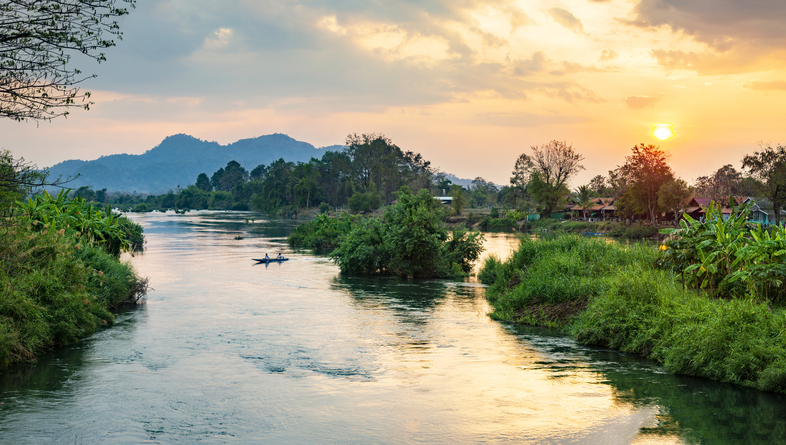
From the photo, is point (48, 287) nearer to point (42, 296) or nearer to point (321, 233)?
point (42, 296)

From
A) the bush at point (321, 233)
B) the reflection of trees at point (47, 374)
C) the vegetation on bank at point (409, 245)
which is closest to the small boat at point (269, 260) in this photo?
the vegetation on bank at point (409, 245)

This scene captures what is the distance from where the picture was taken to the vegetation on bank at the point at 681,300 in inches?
526

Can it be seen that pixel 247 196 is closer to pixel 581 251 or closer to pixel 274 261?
pixel 274 261

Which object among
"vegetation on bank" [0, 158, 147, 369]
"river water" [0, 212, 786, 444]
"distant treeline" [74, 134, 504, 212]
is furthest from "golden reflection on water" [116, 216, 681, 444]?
"distant treeline" [74, 134, 504, 212]

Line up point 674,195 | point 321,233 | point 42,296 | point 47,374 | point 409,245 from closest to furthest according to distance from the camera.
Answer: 1. point 47,374
2. point 42,296
3. point 409,245
4. point 321,233
5. point 674,195

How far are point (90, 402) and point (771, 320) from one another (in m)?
14.5

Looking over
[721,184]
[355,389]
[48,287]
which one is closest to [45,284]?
[48,287]

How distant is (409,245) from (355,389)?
19453 millimetres

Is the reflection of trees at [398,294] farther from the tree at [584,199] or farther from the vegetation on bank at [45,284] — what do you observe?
the tree at [584,199]

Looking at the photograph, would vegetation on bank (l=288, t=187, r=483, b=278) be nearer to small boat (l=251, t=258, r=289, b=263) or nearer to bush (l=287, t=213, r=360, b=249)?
small boat (l=251, t=258, r=289, b=263)

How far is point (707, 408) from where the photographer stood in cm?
1223

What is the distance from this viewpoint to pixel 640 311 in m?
16.6

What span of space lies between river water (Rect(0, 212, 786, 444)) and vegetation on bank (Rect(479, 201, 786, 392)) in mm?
549

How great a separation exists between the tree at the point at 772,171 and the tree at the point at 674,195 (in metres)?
8.87
